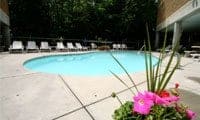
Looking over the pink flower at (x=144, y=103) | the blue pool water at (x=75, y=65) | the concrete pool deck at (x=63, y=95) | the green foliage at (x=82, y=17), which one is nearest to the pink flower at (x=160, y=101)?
the pink flower at (x=144, y=103)

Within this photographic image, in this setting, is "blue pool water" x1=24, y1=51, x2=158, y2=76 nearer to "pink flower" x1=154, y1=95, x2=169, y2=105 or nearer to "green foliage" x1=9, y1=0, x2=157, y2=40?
"green foliage" x1=9, y1=0, x2=157, y2=40

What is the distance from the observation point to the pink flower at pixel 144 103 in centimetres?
180

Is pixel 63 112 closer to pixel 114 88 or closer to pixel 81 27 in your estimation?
pixel 114 88

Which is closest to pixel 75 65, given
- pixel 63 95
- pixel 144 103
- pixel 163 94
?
pixel 63 95

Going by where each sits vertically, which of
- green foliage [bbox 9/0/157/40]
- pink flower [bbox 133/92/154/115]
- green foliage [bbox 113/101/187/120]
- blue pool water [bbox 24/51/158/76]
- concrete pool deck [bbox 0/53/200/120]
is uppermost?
green foliage [bbox 9/0/157/40]

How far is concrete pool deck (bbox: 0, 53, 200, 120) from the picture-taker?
3406 mm

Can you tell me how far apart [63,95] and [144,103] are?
274 centimetres

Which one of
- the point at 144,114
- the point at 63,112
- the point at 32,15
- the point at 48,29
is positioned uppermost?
the point at 32,15

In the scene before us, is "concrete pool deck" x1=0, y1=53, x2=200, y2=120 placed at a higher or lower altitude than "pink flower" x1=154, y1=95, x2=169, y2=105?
lower

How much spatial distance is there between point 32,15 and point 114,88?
15.8 meters

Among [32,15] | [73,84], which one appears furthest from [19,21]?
[73,84]

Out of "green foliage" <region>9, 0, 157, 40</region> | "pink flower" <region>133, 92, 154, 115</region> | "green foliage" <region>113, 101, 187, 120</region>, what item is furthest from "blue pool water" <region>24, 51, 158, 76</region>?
"pink flower" <region>133, 92, 154, 115</region>

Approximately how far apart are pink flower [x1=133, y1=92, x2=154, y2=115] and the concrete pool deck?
1.54 m

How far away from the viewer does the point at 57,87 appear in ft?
16.0
